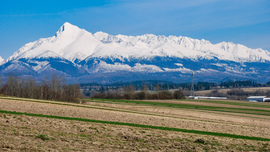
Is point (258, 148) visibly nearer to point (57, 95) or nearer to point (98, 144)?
point (98, 144)

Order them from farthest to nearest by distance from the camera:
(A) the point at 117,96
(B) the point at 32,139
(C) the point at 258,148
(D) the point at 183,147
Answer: (A) the point at 117,96 → (C) the point at 258,148 → (D) the point at 183,147 → (B) the point at 32,139

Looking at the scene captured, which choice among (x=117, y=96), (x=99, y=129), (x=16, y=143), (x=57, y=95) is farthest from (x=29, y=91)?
(x=16, y=143)

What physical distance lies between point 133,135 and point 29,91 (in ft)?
292

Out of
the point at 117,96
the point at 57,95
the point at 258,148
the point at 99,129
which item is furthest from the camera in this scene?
the point at 117,96

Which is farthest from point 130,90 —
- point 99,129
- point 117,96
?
point 99,129

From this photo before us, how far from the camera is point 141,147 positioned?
69.4 feet

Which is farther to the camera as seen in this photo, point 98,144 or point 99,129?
point 99,129

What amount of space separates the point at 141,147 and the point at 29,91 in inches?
3668

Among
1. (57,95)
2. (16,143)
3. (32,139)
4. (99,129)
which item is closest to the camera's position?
(16,143)

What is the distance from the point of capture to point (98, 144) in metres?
21.0

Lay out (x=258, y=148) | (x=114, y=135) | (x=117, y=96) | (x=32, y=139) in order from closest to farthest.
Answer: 1. (x=32, y=139)
2. (x=258, y=148)
3. (x=114, y=135)
4. (x=117, y=96)

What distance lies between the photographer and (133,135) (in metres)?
25.5

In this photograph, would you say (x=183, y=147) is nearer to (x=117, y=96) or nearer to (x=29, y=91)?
(x=29, y=91)

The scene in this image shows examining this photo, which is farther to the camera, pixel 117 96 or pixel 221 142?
pixel 117 96
